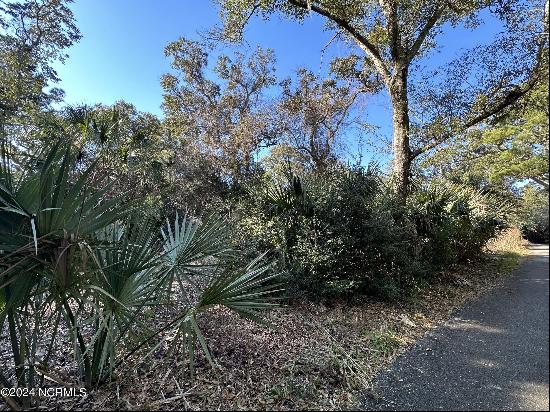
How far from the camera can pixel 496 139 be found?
4.66 meters

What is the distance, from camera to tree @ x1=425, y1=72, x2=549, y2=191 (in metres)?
1.64

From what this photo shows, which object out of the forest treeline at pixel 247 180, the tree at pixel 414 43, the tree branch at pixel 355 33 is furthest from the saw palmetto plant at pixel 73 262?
the tree branch at pixel 355 33

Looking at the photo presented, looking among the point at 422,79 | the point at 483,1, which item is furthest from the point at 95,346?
the point at 483,1

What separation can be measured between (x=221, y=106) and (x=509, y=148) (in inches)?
416

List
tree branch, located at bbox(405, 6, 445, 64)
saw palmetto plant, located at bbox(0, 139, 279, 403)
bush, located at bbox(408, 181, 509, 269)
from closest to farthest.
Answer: saw palmetto plant, located at bbox(0, 139, 279, 403)
bush, located at bbox(408, 181, 509, 269)
tree branch, located at bbox(405, 6, 445, 64)

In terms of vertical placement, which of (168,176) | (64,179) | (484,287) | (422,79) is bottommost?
(484,287)

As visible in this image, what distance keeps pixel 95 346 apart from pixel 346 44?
876 cm

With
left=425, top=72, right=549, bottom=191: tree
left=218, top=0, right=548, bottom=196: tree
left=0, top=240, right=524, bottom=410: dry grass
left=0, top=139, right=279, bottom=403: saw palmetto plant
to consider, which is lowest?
left=0, top=240, right=524, bottom=410: dry grass

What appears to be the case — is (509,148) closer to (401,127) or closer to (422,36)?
(401,127)

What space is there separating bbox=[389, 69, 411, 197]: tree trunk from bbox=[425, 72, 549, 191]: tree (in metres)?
0.99

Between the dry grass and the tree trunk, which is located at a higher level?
the tree trunk

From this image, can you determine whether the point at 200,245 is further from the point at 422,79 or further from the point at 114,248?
the point at 422,79

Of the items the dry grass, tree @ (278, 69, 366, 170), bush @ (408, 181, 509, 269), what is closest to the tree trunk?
bush @ (408, 181, 509, 269)

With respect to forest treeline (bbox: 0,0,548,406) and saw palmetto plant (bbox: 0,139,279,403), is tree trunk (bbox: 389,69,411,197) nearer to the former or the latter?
forest treeline (bbox: 0,0,548,406)
